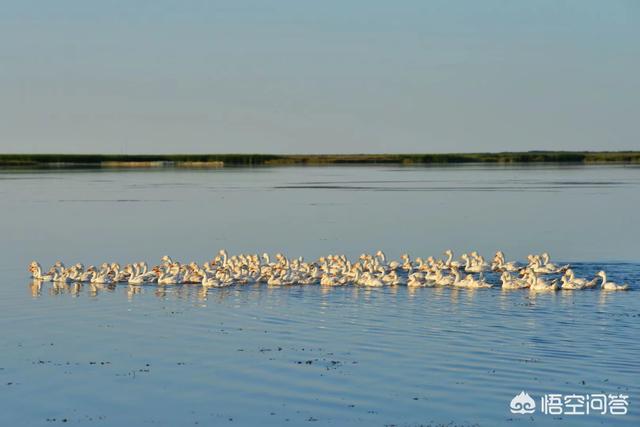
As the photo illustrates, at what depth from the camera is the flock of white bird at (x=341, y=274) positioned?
86.8ft

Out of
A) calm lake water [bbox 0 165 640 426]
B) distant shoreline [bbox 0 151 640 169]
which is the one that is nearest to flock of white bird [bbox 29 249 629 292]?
calm lake water [bbox 0 165 640 426]

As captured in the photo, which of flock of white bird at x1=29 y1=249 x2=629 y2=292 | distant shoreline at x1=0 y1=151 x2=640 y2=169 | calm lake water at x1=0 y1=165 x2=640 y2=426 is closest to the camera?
calm lake water at x1=0 y1=165 x2=640 y2=426

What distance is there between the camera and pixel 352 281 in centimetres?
2739

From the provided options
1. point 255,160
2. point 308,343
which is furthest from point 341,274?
point 255,160

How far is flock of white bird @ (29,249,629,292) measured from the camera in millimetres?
26469

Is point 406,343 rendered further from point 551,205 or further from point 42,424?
point 551,205

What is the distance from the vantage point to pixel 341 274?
28094 millimetres

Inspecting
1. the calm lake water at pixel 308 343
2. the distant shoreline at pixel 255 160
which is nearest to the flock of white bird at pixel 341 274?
the calm lake water at pixel 308 343

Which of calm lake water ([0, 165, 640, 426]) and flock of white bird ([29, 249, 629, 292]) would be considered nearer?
calm lake water ([0, 165, 640, 426])

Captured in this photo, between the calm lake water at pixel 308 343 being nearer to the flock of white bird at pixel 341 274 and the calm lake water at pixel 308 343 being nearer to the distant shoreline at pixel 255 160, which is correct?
the flock of white bird at pixel 341 274

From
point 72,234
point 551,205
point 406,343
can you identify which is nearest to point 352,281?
point 406,343

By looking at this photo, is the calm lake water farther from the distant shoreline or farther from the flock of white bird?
the distant shoreline

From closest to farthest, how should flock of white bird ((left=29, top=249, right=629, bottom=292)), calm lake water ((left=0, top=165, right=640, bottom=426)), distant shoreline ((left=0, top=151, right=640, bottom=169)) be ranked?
calm lake water ((left=0, top=165, right=640, bottom=426))
flock of white bird ((left=29, top=249, right=629, bottom=292))
distant shoreline ((left=0, top=151, right=640, bottom=169))

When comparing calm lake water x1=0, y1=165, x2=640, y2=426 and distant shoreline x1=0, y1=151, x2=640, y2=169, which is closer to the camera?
calm lake water x1=0, y1=165, x2=640, y2=426
